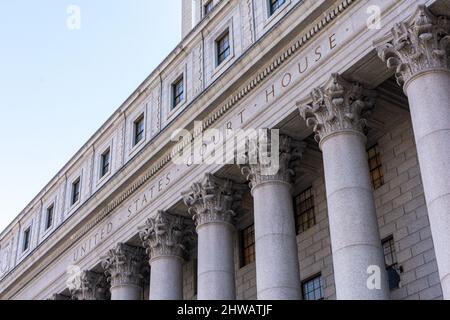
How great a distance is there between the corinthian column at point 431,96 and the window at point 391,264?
6.75m

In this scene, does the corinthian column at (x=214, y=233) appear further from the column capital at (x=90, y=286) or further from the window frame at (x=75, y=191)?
the window frame at (x=75, y=191)

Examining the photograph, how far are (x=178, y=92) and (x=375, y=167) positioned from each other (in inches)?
495

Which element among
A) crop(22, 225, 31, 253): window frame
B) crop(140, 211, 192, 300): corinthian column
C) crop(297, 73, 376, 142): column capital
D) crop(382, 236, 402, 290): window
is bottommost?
crop(382, 236, 402, 290): window

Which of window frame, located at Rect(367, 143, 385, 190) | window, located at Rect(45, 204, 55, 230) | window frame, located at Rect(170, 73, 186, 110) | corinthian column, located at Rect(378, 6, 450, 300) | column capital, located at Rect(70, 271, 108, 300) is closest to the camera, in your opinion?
corinthian column, located at Rect(378, 6, 450, 300)

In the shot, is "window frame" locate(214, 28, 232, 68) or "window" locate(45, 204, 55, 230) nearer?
"window frame" locate(214, 28, 232, 68)

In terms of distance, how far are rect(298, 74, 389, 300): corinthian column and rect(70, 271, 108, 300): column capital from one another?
1906cm

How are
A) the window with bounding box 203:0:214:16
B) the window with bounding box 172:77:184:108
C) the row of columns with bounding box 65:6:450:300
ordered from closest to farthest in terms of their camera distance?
1. the row of columns with bounding box 65:6:450:300
2. the window with bounding box 172:77:184:108
3. the window with bounding box 203:0:214:16

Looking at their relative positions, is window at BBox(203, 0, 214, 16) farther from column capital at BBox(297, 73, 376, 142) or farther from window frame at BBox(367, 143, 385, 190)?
column capital at BBox(297, 73, 376, 142)

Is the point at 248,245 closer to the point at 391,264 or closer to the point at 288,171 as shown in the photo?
the point at 288,171

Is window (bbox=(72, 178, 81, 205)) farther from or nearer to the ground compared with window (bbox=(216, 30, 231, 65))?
nearer to the ground

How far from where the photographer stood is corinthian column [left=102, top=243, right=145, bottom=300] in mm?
41250

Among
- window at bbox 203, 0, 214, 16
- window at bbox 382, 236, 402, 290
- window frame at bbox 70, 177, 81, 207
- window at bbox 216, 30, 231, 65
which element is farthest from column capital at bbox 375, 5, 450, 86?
window frame at bbox 70, 177, 81, 207

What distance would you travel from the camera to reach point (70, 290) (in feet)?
150

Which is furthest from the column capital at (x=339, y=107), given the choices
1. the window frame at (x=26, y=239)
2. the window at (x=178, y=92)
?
the window frame at (x=26, y=239)
